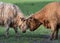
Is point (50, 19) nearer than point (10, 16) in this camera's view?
Yes

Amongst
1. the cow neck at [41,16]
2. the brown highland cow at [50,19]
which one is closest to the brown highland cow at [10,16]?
the brown highland cow at [50,19]

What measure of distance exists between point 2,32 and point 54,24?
327 cm

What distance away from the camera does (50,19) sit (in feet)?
59.1

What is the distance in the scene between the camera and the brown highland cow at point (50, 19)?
706 inches

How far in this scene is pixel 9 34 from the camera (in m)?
19.4


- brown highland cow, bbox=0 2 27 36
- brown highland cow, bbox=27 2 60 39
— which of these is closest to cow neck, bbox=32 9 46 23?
brown highland cow, bbox=27 2 60 39

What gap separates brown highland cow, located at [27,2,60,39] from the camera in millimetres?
17922

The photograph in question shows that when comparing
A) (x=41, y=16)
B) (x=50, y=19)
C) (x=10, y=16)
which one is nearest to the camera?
(x=50, y=19)

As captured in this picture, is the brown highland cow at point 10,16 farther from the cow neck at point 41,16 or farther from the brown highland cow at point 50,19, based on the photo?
the cow neck at point 41,16

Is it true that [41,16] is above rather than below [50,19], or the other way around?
above

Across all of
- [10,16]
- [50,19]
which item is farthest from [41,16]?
[10,16]

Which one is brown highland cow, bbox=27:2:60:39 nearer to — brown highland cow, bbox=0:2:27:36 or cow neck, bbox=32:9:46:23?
cow neck, bbox=32:9:46:23

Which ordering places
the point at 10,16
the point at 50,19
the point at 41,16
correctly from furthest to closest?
the point at 10,16 < the point at 41,16 < the point at 50,19

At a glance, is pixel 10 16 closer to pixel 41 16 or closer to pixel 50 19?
pixel 41 16
